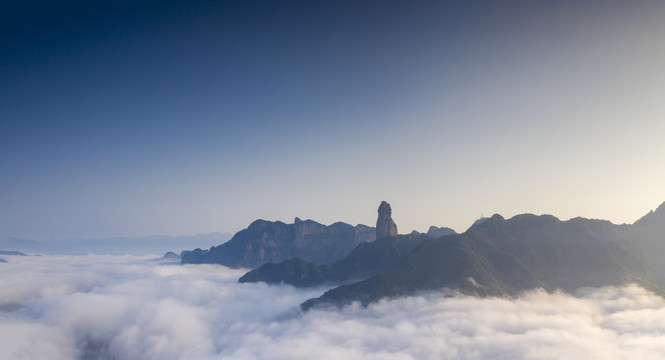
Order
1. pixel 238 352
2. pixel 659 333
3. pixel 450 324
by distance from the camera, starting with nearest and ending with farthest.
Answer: pixel 659 333
pixel 450 324
pixel 238 352

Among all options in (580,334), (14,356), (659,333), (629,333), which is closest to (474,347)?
(580,334)

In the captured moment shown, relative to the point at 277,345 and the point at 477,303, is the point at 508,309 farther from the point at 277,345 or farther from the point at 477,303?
the point at 277,345

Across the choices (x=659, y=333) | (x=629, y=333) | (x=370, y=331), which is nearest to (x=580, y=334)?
(x=629, y=333)

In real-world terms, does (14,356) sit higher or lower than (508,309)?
lower

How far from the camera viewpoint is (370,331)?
19550 centimetres

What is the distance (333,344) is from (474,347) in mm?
73988

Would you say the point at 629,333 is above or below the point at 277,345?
above

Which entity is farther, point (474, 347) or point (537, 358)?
point (474, 347)

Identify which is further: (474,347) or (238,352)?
(238,352)

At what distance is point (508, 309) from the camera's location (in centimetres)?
19250

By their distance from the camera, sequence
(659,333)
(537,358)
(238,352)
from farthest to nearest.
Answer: (238,352)
(659,333)
(537,358)

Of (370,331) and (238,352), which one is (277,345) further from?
(370,331)

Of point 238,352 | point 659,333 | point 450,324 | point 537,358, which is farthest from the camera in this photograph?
point 238,352

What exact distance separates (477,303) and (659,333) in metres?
77.2
